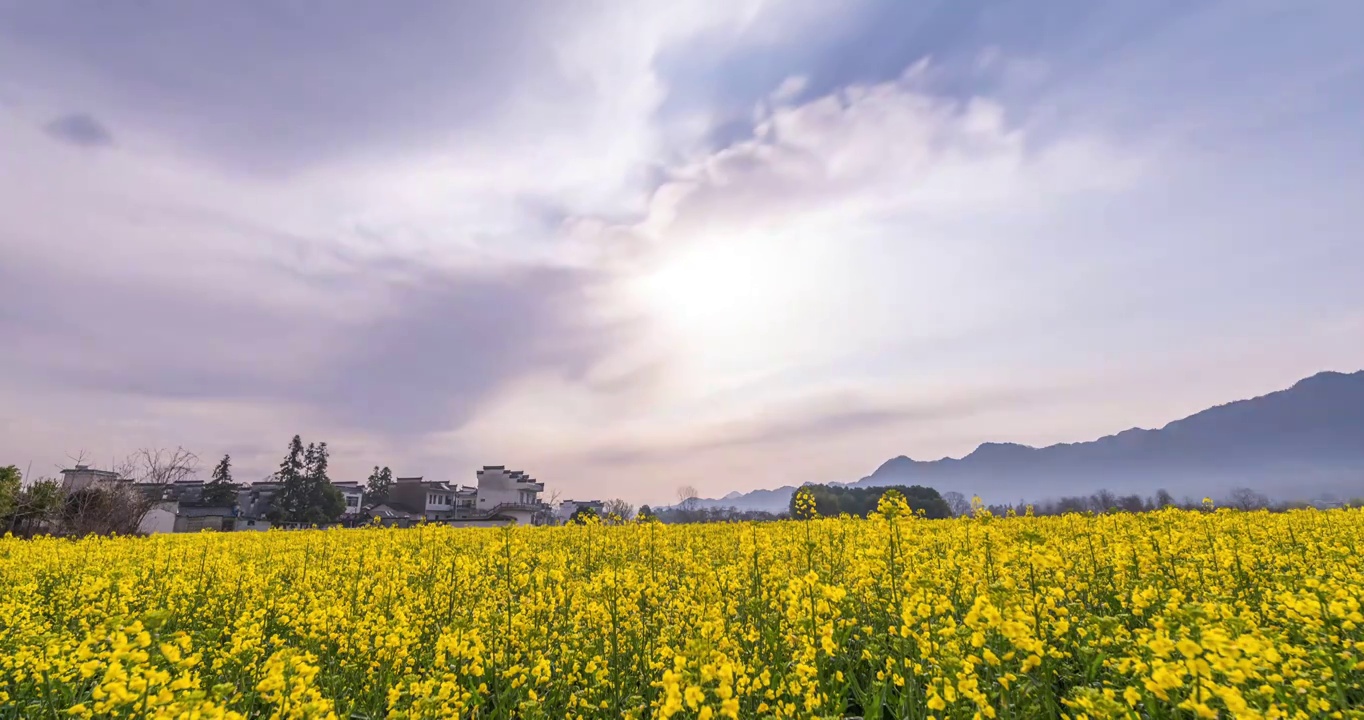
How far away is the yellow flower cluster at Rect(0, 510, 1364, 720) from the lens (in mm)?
3982

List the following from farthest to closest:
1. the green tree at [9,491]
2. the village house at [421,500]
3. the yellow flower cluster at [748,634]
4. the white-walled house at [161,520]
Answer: the village house at [421,500] → the white-walled house at [161,520] → the green tree at [9,491] → the yellow flower cluster at [748,634]

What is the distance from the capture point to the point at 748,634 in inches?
262

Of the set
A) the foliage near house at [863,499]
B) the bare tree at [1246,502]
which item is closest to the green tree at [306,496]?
the foliage near house at [863,499]

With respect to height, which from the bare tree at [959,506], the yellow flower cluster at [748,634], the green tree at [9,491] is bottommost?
the bare tree at [959,506]

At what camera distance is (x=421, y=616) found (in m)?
9.04

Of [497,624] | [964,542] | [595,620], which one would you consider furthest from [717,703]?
[964,542]

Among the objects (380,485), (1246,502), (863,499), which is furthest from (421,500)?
(1246,502)

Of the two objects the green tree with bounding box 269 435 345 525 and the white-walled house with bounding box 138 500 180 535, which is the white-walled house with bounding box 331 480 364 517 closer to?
the green tree with bounding box 269 435 345 525

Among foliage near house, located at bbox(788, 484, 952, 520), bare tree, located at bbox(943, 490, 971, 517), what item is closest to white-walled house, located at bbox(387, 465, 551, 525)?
foliage near house, located at bbox(788, 484, 952, 520)

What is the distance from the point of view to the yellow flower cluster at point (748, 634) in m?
3.98

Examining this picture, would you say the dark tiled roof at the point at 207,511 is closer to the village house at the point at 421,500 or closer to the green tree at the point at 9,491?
the village house at the point at 421,500

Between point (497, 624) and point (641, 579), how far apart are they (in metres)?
2.44

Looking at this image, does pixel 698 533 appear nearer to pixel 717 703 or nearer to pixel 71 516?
pixel 717 703

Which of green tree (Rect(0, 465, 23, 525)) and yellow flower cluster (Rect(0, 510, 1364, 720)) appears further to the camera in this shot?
green tree (Rect(0, 465, 23, 525))
